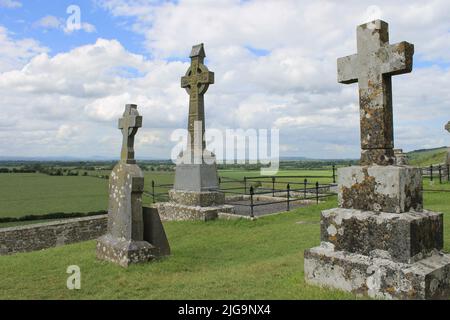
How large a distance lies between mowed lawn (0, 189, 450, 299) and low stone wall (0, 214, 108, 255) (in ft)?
15.8

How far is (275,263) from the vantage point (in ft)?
20.6

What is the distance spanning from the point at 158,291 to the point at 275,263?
201cm

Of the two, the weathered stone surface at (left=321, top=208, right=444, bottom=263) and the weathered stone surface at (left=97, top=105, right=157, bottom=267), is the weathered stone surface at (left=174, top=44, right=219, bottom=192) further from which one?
the weathered stone surface at (left=321, top=208, right=444, bottom=263)

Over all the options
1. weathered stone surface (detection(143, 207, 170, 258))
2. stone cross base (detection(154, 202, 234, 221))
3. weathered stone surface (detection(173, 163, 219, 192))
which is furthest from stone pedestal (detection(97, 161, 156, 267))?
weathered stone surface (detection(173, 163, 219, 192))

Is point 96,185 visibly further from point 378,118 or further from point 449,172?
point 378,118

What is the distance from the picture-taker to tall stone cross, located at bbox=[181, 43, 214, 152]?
13484 millimetres

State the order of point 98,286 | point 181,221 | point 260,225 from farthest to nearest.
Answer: point 181,221 → point 260,225 → point 98,286

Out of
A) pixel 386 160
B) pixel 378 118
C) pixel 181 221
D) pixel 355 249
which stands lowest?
pixel 181 221

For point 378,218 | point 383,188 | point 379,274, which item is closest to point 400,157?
point 383,188

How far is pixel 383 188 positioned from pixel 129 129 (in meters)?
5.47

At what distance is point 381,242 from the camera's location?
4.30 metres

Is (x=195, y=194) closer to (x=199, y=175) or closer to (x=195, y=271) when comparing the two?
(x=199, y=175)

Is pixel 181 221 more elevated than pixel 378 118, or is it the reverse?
pixel 378 118
